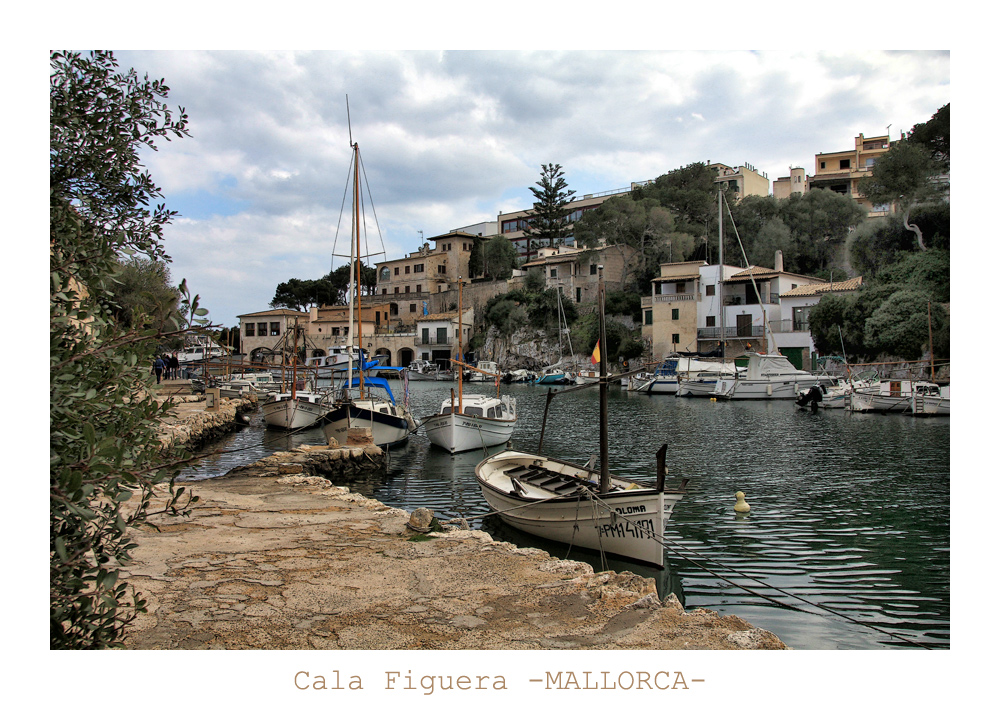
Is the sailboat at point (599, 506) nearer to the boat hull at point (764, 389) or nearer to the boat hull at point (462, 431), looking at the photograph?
the boat hull at point (462, 431)

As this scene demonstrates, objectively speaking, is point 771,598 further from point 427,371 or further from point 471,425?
point 427,371

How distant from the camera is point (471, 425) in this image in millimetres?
18391

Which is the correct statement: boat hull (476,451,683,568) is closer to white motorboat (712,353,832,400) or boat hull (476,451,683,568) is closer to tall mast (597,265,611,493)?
tall mast (597,265,611,493)

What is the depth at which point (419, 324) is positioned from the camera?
6250 centimetres

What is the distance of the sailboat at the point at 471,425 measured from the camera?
59.3 feet

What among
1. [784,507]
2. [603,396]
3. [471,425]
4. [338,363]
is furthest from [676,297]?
[603,396]

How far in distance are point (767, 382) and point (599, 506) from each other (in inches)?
1104

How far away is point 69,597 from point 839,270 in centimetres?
5192

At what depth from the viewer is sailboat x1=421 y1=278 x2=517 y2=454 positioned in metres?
18.1

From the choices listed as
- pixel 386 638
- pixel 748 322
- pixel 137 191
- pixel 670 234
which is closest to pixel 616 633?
pixel 386 638

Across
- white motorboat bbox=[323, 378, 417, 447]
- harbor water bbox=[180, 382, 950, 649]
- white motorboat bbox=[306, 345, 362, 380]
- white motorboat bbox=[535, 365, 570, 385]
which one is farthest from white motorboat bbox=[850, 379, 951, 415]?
white motorboat bbox=[535, 365, 570, 385]

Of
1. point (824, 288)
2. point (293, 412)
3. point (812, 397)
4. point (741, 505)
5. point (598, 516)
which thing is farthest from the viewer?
point (824, 288)

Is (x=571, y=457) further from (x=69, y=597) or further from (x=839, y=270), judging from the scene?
(x=839, y=270)

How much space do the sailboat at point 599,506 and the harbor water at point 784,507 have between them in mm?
277
